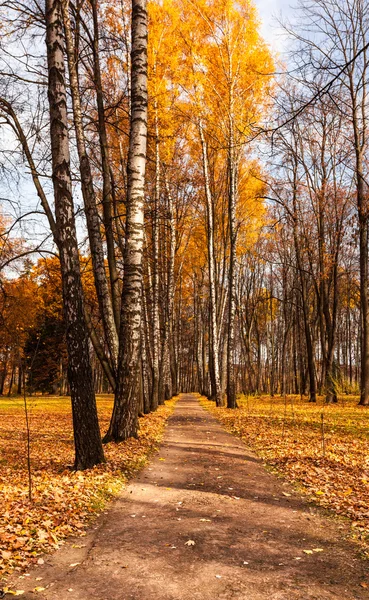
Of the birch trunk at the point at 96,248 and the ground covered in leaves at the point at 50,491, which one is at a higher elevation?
the birch trunk at the point at 96,248

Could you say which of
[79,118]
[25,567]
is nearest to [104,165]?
[79,118]

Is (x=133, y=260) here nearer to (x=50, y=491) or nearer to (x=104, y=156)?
(x=104, y=156)

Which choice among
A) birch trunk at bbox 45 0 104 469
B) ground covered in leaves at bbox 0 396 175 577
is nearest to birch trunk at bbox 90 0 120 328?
ground covered in leaves at bbox 0 396 175 577

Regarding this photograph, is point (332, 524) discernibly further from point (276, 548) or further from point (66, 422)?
point (66, 422)

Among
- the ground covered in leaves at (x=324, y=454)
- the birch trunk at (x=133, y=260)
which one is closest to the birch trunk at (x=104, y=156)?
the birch trunk at (x=133, y=260)

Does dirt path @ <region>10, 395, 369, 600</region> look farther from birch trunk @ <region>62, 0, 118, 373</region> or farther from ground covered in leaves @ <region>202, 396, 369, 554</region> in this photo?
birch trunk @ <region>62, 0, 118, 373</region>

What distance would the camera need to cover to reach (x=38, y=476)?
6648mm

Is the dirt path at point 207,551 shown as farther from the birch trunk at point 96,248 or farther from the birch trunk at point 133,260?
the birch trunk at point 96,248

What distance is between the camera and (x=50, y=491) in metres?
5.60

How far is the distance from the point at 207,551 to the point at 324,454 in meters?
4.74

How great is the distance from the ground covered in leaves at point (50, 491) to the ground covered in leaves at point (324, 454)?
7.91ft

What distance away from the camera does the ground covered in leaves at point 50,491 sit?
407 cm

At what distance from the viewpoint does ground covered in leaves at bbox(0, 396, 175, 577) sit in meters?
4.07

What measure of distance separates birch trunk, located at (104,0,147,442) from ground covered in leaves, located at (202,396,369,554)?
2.76 meters
